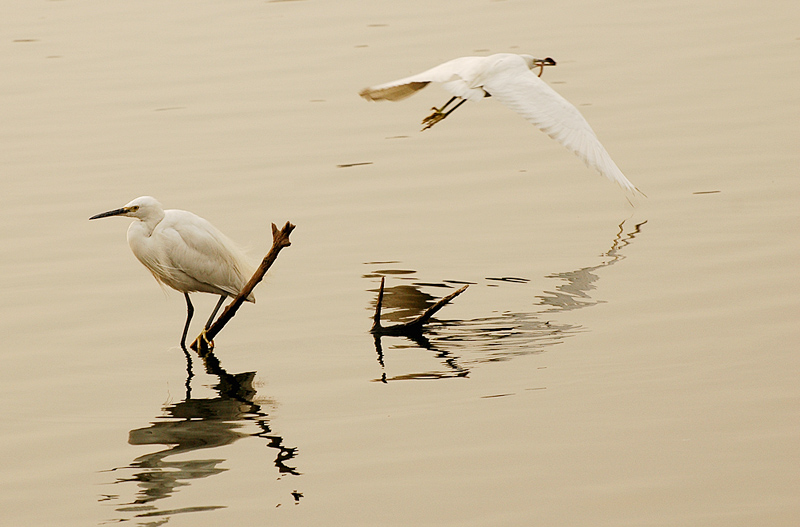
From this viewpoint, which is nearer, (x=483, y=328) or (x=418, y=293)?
(x=483, y=328)

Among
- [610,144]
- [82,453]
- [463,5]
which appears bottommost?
[82,453]

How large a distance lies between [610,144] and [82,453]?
6637 millimetres

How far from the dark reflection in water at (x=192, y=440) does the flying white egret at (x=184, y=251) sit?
65cm

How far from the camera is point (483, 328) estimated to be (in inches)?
273

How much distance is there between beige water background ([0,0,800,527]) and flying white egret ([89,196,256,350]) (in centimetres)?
37

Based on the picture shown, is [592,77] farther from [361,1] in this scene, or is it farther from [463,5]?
[361,1]

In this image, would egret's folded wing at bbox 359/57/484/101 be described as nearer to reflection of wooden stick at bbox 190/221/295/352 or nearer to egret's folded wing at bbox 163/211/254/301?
egret's folded wing at bbox 163/211/254/301

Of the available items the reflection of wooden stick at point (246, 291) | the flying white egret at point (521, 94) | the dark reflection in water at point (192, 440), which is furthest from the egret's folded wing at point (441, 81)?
the dark reflection in water at point (192, 440)

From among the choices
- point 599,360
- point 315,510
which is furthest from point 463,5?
point 315,510

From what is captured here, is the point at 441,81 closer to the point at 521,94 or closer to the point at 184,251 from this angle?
the point at 521,94

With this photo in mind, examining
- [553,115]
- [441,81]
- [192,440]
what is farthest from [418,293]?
[192,440]

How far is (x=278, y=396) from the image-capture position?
6.09 m

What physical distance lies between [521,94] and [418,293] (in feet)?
4.89

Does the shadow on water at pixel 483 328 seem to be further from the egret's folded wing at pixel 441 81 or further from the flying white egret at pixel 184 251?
the egret's folded wing at pixel 441 81
